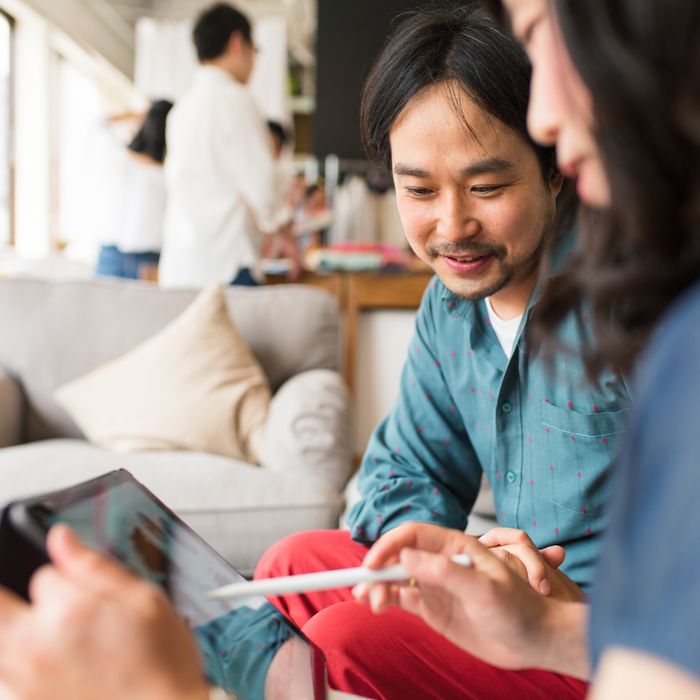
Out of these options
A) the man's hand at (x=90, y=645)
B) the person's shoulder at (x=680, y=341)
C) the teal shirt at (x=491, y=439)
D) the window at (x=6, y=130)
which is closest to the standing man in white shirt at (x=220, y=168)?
the teal shirt at (x=491, y=439)

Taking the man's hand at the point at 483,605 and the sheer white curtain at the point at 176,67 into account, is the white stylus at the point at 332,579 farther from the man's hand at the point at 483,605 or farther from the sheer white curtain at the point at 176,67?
the sheer white curtain at the point at 176,67

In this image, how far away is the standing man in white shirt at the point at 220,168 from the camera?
8.87 feet

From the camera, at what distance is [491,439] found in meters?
1.06

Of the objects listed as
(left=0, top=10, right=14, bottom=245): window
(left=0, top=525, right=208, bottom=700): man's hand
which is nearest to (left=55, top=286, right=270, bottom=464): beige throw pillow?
(left=0, top=525, right=208, bottom=700): man's hand

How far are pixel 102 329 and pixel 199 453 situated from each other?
528mm

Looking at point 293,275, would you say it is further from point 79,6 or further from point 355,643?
point 79,6

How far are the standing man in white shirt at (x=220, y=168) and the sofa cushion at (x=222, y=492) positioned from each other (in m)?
1.12

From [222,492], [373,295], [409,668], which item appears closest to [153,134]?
[373,295]

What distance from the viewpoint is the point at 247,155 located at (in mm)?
2719

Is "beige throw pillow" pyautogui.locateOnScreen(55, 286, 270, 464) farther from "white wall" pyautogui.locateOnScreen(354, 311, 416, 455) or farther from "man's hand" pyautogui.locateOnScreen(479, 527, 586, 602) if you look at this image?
"man's hand" pyautogui.locateOnScreen(479, 527, 586, 602)

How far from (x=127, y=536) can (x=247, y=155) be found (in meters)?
2.26

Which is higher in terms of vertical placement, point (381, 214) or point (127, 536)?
point (381, 214)

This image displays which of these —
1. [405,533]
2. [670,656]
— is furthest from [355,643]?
[670,656]

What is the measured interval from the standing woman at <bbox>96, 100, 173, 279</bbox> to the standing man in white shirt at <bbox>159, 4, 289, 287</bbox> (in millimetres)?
392
